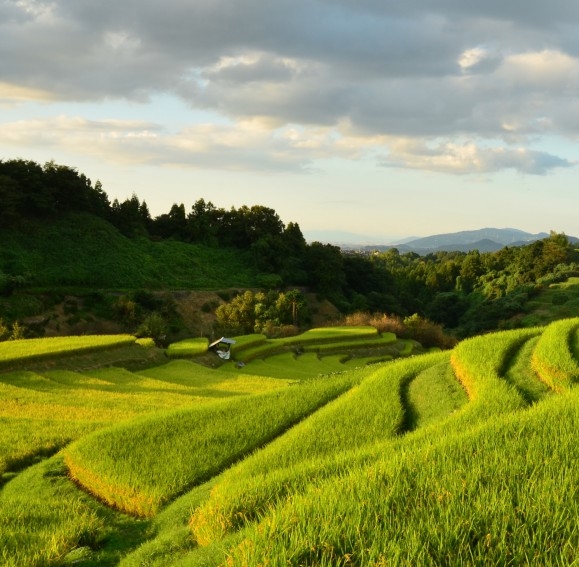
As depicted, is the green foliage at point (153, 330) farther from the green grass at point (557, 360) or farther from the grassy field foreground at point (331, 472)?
the green grass at point (557, 360)

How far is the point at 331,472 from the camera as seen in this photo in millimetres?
5492

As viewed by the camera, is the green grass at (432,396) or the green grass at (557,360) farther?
the green grass at (557,360)

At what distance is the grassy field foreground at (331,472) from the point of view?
337 centimetres

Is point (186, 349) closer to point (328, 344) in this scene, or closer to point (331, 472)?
point (328, 344)

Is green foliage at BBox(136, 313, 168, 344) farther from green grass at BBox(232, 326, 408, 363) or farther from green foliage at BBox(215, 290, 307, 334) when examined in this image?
green foliage at BBox(215, 290, 307, 334)

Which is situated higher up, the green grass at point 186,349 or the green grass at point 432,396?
the green grass at point 432,396

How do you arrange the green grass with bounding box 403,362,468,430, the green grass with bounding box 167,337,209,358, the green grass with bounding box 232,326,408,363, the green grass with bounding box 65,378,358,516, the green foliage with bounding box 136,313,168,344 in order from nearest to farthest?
1. the green grass with bounding box 65,378,358,516
2. the green grass with bounding box 403,362,468,430
3. the green grass with bounding box 167,337,209,358
4. the green foliage with bounding box 136,313,168,344
5. the green grass with bounding box 232,326,408,363

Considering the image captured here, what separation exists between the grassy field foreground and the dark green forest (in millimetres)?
35728

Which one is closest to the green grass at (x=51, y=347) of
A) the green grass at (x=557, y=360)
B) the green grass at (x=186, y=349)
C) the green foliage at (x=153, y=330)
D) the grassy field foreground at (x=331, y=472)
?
the green grass at (x=186, y=349)

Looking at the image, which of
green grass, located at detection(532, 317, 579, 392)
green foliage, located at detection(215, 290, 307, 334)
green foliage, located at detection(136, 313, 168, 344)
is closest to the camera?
green grass, located at detection(532, 317, 579, 392)

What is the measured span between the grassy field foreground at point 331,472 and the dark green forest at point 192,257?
1407 inches

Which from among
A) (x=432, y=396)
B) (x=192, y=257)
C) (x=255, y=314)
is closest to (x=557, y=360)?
(x=432, y=396)

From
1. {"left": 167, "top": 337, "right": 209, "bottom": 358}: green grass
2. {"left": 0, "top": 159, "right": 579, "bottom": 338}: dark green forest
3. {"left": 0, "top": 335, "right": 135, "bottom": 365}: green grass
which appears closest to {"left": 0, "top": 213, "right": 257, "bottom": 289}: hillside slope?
{"left": 0, "top": 159, "right": 579, "bottom": 338}: dark green forest

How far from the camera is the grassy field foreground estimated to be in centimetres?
337
